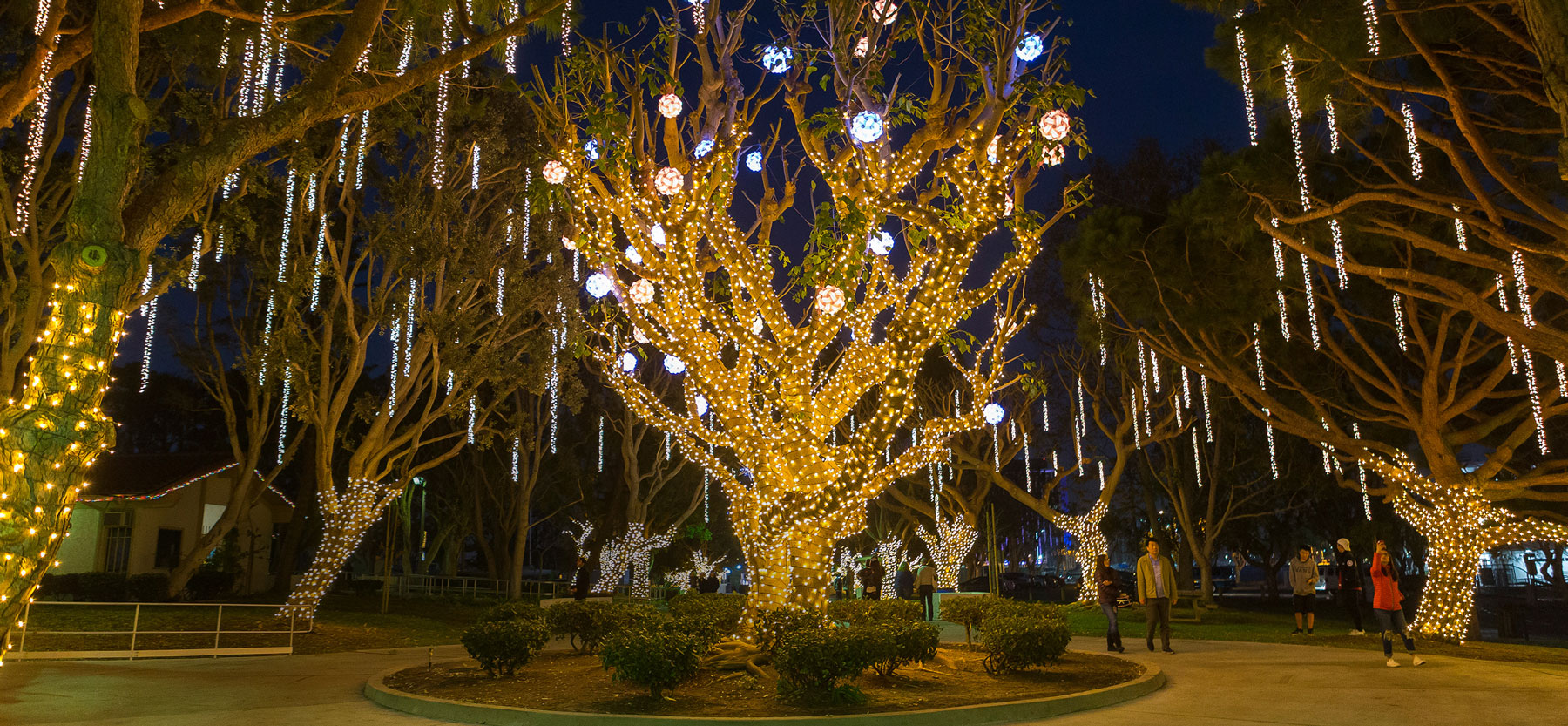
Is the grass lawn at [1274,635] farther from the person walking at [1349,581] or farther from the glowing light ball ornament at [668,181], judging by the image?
the glowing light ball ornament at [668,181]

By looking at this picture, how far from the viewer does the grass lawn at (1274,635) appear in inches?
570

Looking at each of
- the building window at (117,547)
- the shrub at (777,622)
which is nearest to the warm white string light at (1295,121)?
the shrub at (777,622)

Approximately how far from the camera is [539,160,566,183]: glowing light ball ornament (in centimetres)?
1204

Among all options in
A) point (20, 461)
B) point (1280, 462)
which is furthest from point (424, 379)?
point (1280, 462)

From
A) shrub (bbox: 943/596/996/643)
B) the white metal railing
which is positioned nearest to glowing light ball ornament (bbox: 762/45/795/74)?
shrub (bbox: 943/596/996/643)

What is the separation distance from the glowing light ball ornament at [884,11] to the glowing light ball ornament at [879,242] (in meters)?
2.76

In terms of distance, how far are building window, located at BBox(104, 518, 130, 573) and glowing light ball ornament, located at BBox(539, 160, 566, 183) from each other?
2415 cm

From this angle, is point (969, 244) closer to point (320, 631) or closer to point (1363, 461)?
point (1363, 461)

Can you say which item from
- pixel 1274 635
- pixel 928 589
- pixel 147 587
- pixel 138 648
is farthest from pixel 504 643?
pixel 147 587

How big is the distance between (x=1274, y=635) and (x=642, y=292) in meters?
14.0

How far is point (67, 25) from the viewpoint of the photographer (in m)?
13.9

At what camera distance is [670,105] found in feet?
40.5

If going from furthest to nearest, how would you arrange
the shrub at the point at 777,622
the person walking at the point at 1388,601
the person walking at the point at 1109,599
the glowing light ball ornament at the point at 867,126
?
the person walking at the point at 1109,599 → the person walking at the point at 1388,601 → the glowing light ball ornament at the point at 867,126 → the shrub at the point at 777,622

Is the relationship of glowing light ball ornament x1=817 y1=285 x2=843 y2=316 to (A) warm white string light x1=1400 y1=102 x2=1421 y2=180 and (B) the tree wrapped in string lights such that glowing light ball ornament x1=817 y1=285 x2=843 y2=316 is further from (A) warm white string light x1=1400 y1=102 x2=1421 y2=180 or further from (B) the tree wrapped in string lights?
(A) warm white string light x1=1400 y1=102 x2=1421 y2=180
